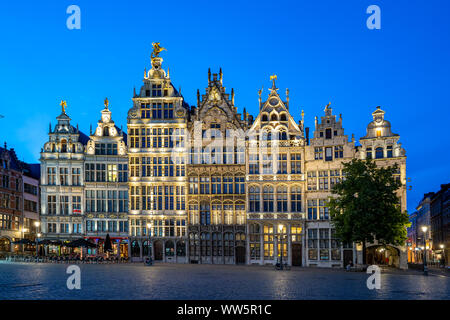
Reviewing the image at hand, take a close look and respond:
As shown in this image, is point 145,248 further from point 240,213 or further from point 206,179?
point 240,213

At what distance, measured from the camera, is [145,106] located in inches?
2594

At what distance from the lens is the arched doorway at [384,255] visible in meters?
57.5

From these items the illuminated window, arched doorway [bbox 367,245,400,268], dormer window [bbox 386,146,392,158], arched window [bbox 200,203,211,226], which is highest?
dormer window [bbox 386,146,392,158]

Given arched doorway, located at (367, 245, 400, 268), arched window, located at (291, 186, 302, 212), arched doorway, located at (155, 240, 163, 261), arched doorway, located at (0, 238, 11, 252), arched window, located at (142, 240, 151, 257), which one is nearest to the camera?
arched doorway, located at (367, 245, 400, 268)

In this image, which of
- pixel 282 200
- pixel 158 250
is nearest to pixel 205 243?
pixel 158 250

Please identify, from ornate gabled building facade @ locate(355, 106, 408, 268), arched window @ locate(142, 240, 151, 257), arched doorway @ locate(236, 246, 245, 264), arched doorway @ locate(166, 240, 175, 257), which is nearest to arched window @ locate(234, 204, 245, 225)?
arched doorway @ locate(236, 246, 245, 264)

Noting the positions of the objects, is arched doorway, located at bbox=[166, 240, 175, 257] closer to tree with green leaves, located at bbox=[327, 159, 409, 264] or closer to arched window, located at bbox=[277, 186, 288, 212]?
arched window, located at bbox=[277, 186, 288, 212]

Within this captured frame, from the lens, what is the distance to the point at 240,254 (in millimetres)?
62688

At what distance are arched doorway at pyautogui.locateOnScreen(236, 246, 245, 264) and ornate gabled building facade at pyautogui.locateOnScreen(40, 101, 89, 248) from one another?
18.9 m

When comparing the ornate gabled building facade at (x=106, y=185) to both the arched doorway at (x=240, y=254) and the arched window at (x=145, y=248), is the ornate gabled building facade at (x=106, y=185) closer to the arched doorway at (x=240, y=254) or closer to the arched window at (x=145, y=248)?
the arched window at (x=145, y=248)

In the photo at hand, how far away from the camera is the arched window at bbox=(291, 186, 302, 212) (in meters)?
61.5

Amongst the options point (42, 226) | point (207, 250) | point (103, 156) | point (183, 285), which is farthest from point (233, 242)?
point (183, 285)

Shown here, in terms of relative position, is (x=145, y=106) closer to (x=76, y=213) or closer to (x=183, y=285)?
(x=76, y=213)

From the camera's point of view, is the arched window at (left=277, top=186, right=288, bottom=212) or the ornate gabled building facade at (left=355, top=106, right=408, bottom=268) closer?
the ornate gabled building facade at (left=355, top=106, right=408, bottom=268)
